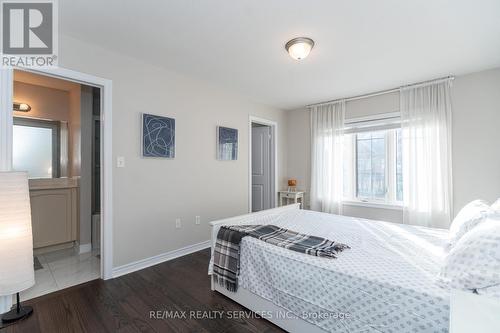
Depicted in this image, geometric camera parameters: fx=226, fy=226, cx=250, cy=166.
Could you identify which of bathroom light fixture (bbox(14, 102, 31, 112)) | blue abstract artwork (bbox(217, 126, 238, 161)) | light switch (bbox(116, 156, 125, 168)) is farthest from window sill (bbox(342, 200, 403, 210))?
bathroom light fixture (bbox(14, 102, 31, 112))

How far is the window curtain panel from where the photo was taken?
10.5 ft

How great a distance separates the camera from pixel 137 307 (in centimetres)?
199

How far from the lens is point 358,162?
417 centimetres

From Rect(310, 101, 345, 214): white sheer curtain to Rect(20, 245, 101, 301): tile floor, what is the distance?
12.0 feet

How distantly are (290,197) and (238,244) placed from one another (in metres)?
2.88

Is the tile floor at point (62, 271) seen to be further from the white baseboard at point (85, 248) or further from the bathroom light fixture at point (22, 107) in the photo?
the bathroom light fixture at point (22, 107)

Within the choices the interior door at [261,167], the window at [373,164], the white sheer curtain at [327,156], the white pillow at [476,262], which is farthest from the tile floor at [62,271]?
the window at [373,164]

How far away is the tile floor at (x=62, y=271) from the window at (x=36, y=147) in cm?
131

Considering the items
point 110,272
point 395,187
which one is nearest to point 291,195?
point 395,187

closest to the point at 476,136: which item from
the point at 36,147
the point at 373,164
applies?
the point at 373,164

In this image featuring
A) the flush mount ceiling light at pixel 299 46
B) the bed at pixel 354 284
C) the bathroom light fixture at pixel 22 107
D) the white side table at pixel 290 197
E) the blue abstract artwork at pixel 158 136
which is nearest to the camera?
the bed at pixel 354 284

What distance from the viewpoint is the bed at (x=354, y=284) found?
121cm

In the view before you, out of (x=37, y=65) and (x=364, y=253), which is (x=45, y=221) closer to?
(x=37, y=65)

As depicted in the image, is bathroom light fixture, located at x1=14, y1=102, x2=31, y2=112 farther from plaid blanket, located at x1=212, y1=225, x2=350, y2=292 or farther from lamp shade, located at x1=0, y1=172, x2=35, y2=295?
plaid blanket, located at x1=212, y1=225, x2=350, y2=292
